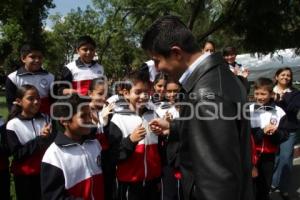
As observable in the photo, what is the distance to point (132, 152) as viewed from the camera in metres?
4.40

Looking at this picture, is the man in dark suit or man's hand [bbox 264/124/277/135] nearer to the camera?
the man in dark suit

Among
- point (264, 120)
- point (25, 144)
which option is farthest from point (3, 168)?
point (264, 120)

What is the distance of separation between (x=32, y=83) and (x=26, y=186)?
146cm

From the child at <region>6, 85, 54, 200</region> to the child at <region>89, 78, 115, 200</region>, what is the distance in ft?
1.61

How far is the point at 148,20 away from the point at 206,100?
10.7 meters

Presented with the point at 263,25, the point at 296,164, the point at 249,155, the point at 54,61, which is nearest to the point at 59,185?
the point at 249,155

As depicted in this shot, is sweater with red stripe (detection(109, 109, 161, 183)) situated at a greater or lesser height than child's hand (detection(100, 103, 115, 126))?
lesser

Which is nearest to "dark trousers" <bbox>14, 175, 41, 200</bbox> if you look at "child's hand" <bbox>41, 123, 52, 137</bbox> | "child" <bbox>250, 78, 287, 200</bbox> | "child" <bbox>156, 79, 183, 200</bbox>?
"child's hand" <bbox>41, 123, 52, 137</bbox>

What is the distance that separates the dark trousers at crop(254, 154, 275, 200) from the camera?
5.67 metres

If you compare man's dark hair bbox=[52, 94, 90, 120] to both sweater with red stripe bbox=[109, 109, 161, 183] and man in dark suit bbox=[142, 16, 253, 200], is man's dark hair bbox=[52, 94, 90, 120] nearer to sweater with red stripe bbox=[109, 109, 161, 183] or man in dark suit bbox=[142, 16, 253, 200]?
sweater with red stripe bbox=[109, 109, 161, 183]

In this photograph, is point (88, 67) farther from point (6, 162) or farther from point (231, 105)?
point (231, 105)

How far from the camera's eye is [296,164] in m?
7.90

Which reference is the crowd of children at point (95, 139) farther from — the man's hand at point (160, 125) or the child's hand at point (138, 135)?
the man's hand at point (160, 125)

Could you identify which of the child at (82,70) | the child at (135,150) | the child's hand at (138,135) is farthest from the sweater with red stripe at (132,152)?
the child at (82,70)
